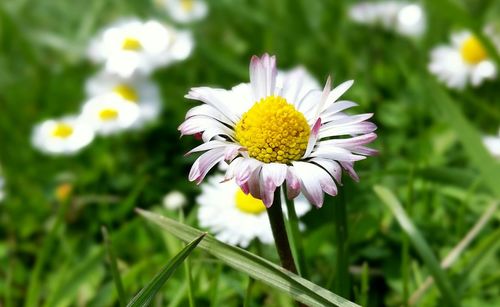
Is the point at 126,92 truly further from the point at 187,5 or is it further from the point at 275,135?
the point at 275,135

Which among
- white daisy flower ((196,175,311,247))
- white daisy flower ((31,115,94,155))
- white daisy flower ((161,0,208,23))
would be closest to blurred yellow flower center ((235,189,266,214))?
white daisy flower ((196,175,311,247))

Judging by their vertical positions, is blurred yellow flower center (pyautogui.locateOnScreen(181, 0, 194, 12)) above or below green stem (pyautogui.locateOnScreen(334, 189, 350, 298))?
above

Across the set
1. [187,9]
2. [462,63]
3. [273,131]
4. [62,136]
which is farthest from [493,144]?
[187,9]

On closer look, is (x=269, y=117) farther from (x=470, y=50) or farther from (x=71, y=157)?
(x=470, y=50)

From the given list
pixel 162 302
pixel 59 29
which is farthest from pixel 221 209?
pixel 59 29

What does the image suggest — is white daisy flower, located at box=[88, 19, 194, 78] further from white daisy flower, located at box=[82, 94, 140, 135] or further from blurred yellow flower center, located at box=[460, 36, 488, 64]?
blurred yellow flower center, located at box=[460, 36, 488, 64]

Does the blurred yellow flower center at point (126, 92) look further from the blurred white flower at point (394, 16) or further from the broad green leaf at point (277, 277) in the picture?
the broad green leaf at point (277, 277)

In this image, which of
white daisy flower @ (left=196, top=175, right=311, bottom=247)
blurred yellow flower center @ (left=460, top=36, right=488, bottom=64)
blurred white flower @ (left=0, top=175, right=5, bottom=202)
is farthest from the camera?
blurred yellow flower center @ (left=460, top=36, right=488, bottom=64)
